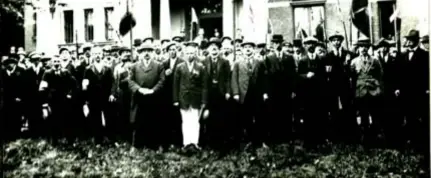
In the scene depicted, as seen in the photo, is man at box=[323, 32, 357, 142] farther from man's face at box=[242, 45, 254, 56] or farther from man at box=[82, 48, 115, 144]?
man at box=[82, 48, 115, 144]

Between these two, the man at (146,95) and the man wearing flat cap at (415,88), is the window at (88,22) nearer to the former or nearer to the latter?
the man at (146,95)

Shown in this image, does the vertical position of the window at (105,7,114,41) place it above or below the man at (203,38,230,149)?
above

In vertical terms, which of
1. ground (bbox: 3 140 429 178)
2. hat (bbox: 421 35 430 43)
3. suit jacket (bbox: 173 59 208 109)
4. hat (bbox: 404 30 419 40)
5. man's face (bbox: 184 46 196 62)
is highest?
hat (bbox: 404 30 419 40)

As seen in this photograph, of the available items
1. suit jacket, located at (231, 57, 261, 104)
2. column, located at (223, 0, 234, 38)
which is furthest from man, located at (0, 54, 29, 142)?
column, located at (223, 0, 234, 38)

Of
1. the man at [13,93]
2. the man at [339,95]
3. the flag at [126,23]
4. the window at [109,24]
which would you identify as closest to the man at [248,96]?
the man at [339,95]

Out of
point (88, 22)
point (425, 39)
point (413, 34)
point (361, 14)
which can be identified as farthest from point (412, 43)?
point (88, 22)

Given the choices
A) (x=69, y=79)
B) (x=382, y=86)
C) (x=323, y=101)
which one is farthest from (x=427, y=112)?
(x=69, y=79)

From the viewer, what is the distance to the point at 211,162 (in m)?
6.36

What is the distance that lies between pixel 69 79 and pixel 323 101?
3.07 m

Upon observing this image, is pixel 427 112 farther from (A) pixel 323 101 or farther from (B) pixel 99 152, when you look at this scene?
(B) pixel 99 152

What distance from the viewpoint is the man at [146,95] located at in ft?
22.5

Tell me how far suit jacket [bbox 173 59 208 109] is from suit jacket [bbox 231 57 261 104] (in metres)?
0.33

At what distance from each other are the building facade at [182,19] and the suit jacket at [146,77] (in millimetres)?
3478

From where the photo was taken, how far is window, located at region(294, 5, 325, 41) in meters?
11.4
